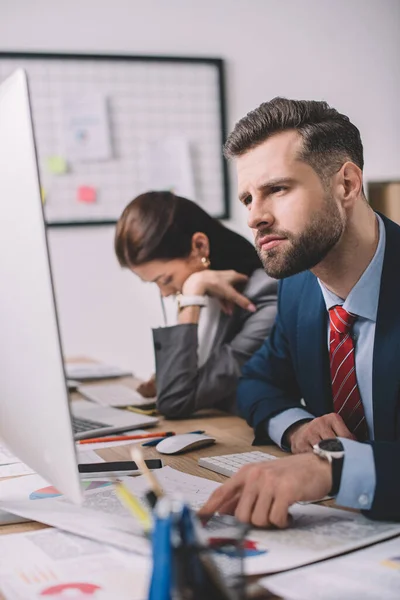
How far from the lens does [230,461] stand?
1.19m

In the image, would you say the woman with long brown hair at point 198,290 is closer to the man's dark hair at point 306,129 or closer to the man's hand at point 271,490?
the man's dark hair at point 306,129

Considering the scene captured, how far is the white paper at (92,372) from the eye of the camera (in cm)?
241

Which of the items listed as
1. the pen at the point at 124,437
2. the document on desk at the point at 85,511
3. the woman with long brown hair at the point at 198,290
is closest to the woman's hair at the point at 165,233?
the woman with long brown hair at the point at 198,290

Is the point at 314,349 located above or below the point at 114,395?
above

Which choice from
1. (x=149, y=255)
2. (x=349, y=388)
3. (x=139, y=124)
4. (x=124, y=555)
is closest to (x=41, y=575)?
(x=124, y=555)

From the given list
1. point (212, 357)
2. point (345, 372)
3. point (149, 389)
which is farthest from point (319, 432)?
point (149, 389)

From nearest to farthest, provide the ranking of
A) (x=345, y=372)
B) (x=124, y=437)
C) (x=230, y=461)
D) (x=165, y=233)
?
1. (x=230, y=461)
2. (x=345, y=372)
3. (x=124, y=437)
4. (x=165, y=233)

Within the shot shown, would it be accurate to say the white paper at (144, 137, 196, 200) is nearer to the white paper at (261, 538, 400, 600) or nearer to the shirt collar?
the shirt collar

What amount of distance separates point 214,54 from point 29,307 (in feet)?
10.2

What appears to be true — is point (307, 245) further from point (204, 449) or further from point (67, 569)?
point (67, 569)

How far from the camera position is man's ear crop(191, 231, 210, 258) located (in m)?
2.09

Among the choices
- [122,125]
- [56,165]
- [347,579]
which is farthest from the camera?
[122,125]

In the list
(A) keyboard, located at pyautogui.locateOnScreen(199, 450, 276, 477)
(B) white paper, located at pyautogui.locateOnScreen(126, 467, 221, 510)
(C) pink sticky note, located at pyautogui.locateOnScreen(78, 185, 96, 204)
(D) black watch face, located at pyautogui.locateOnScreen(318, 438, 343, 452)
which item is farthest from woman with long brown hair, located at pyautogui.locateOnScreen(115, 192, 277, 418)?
(C) pink sticky note, located at pyautogui.locateOnScreen(78, 185, 96, 204)

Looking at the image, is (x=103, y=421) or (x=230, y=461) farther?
(x=103, y=421)
